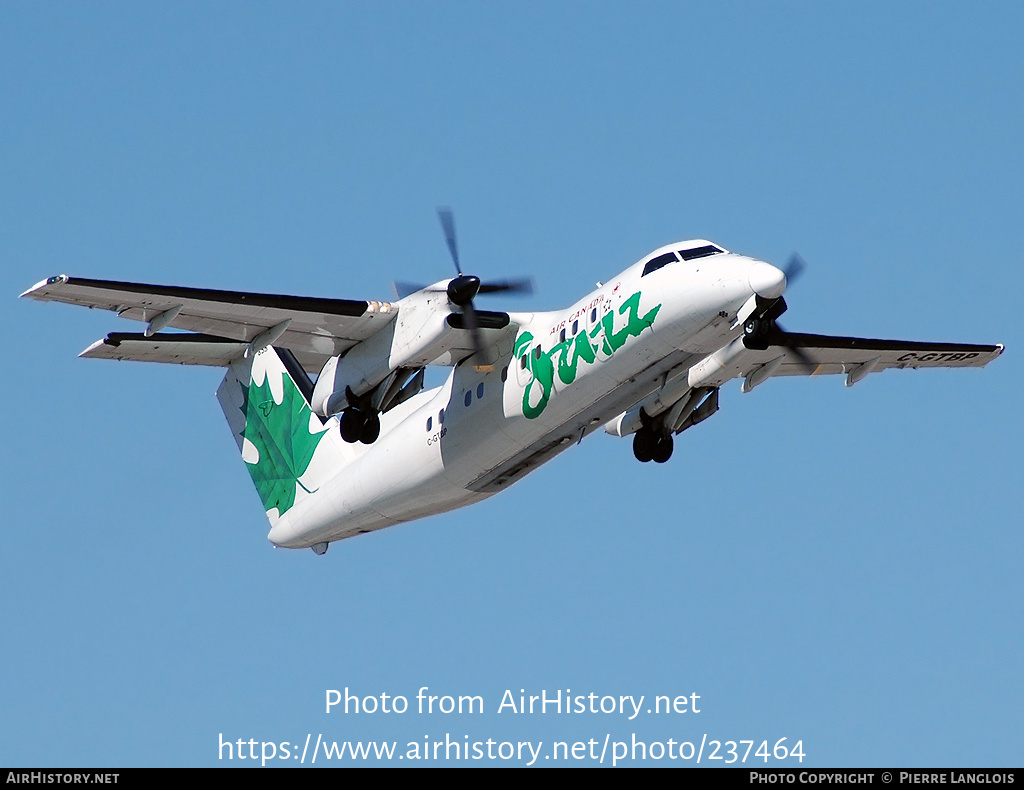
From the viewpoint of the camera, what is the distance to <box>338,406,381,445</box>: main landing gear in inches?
783

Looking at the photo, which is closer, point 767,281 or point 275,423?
point 767,281

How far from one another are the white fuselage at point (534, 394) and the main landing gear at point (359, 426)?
651mm

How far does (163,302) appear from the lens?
18.5 m

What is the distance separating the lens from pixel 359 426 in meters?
19.9

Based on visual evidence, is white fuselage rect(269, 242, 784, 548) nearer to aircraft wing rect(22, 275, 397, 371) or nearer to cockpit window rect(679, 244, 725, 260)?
cockpit window rect(679, 244, 725, 260)

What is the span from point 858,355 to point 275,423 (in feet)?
30.4

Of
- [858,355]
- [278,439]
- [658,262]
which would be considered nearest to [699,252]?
[658,262]

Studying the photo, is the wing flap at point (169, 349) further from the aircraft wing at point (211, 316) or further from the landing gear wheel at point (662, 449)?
the landing gear wheel at point (662, 449)

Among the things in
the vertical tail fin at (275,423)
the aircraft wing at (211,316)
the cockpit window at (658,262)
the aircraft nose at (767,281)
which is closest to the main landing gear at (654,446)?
the cockpit window at (658,262)

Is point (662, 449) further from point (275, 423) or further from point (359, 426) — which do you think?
point (275, 423)
